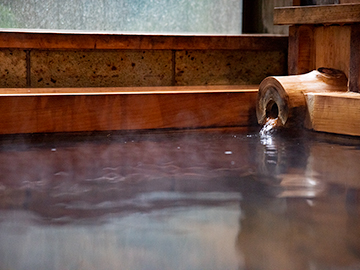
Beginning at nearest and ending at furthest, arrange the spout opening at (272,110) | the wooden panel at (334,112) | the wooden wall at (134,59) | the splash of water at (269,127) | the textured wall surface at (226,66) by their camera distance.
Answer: the wooden panel at (334,112) → the splash of water at (269,127) → the spout opening at (272,110) → the wooden wall at (134,59) → the textured wall surface at (226,66)

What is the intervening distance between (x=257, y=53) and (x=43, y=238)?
10.4ft

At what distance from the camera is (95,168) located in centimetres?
246

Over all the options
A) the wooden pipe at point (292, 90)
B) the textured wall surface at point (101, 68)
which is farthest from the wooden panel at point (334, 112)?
the textured wall surface at point (101, 68)

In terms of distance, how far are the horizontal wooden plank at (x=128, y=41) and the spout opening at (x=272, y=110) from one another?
726mm

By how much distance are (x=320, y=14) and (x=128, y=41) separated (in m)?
1.43

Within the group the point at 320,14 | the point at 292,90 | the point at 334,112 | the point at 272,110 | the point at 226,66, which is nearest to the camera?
the point at 334,112

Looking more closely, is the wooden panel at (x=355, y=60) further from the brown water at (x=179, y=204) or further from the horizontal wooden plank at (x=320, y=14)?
the brown water at (x=179, y=204)

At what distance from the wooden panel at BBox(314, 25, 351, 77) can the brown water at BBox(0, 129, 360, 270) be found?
0.77 metres

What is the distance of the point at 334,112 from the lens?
323 centimetres

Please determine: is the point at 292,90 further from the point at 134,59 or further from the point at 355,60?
the point at 134,59

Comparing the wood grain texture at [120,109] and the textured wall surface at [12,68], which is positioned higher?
the textured wall surface at [12,68]

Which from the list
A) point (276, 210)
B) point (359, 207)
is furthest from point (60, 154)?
point (359, 207)

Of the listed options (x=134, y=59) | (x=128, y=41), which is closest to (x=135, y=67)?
(x=134, y=59)

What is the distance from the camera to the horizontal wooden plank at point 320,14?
10.5 feet
